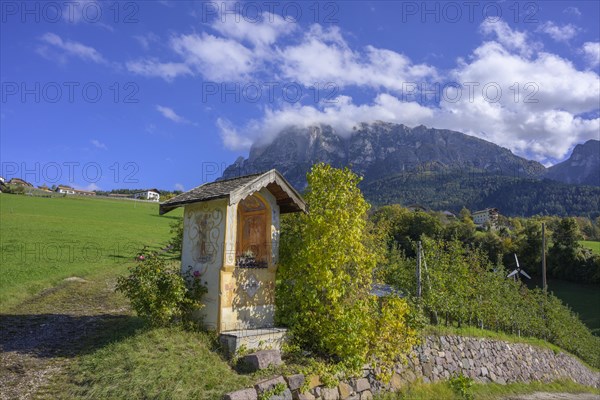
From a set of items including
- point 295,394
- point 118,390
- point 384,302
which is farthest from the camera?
point 384,302

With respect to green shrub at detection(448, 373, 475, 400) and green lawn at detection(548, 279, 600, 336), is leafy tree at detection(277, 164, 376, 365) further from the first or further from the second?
green lawn at detection(548, 279, 600, 336)

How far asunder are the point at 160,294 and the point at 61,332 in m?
3.73

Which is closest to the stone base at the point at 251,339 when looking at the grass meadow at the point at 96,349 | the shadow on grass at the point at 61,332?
the grass meadow at the point at 96,349

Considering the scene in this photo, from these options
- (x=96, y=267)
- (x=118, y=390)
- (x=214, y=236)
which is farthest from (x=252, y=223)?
(x=96, y=267)

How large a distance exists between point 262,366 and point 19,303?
10.3m

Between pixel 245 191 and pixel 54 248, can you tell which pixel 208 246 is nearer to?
pixel 245 191

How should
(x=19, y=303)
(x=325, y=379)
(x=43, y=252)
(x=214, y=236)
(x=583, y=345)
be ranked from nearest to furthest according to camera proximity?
(x=325, y=379), (x=214, y=236), (x=19, y=303), (x=43, y=252), (x=583, y=345)

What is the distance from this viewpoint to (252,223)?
11.8 m

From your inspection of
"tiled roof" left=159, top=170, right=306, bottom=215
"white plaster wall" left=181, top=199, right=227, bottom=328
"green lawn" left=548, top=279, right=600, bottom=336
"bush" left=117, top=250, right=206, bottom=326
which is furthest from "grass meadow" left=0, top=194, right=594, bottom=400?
"green lawn" left=548, top=279, right=600, bottom=336

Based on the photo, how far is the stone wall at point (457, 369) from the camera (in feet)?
27.6

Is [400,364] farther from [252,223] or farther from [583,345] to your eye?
[583,345]

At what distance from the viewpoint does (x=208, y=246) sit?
10055 mm

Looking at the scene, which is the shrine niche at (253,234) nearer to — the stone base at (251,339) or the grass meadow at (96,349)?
the stone base at (251,339)

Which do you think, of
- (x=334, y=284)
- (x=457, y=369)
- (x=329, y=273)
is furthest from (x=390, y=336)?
(x=457, y=369)
